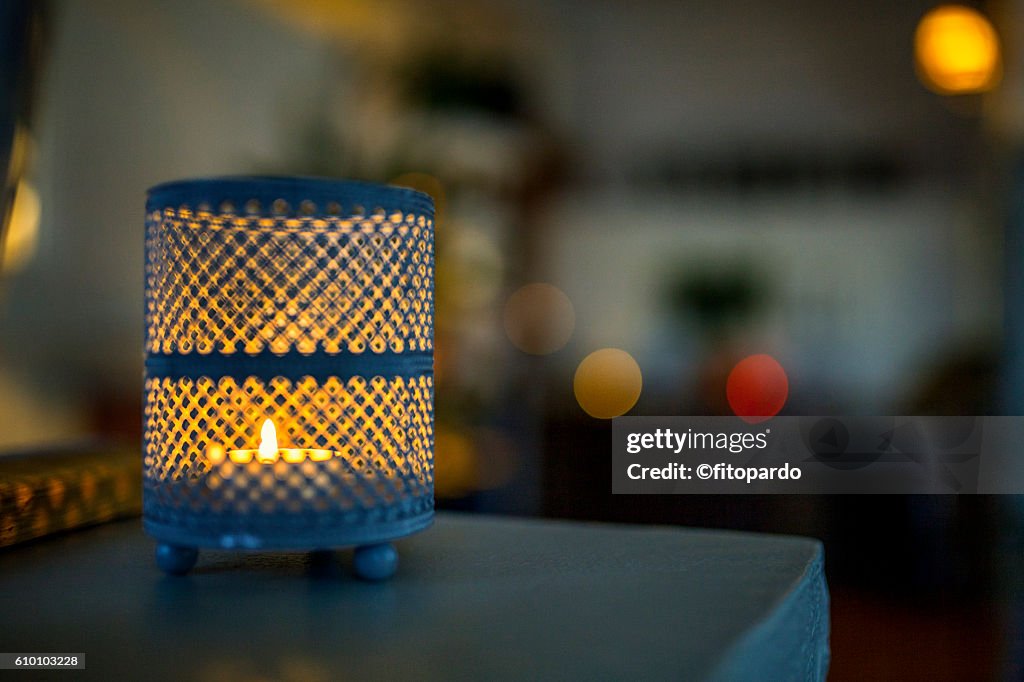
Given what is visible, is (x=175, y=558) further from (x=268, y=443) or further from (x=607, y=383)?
(x=607, y=383)

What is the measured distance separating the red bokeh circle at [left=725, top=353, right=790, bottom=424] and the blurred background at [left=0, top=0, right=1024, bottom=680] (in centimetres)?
4

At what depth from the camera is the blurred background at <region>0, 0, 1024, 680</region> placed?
192cm

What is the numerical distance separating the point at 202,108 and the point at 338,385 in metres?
1.27

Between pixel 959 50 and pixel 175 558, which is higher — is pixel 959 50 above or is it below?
above

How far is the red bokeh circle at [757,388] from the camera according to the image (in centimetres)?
310

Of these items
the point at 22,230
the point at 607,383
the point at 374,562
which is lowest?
the point at 607,383

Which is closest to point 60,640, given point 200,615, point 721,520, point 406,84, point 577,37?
point 200,615

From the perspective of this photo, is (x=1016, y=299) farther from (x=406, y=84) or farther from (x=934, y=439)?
(x=406, y=84)

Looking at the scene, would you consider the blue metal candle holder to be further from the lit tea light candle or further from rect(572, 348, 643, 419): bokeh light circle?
rect(572, 348, 643, 419): bokeh light circle

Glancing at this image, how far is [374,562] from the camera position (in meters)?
0.54

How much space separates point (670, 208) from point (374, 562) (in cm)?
342

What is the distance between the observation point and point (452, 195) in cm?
296
